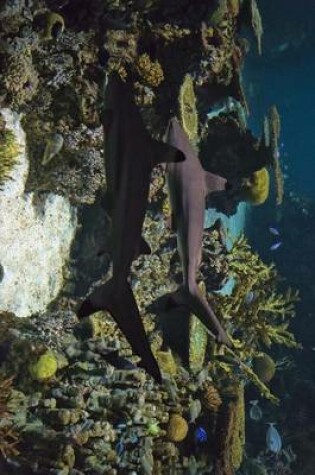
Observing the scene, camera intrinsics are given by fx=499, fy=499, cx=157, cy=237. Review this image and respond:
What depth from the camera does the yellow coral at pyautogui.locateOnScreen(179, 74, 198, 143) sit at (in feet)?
25.1

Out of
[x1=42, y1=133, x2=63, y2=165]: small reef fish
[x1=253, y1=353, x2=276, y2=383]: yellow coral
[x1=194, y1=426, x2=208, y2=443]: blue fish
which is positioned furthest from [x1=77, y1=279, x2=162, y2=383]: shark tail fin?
[x1=253, y1=353, x2=276, y2=383]: yellow coral

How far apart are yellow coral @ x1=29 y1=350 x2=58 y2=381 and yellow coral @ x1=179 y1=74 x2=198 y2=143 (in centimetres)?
389

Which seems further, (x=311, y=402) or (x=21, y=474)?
(x=311, y=402)

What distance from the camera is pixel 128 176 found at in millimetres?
2301

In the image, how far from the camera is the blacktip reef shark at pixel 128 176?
2.30m

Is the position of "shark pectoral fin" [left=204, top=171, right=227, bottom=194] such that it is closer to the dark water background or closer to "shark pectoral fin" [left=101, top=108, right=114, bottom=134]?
"shark pectoral fin" [left=101, top=108, right=114, bottom=134]

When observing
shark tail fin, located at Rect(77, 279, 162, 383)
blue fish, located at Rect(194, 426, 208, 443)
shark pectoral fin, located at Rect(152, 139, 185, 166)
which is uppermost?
shark pectoral fin, located at Rect(152, 139, 185, 166)

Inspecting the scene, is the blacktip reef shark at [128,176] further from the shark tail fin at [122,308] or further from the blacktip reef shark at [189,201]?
the blacktip reef shark at [189,201]

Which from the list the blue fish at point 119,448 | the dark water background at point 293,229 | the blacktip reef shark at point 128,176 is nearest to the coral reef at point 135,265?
the blue fish at point 119,448

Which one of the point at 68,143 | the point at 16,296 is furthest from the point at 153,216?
the point at 16,296

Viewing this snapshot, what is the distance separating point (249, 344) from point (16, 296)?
173 inches

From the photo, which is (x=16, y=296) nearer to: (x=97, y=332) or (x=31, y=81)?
(x=97, y=332)

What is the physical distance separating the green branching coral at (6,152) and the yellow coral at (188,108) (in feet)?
8.37

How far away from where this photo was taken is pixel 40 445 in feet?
18.0
